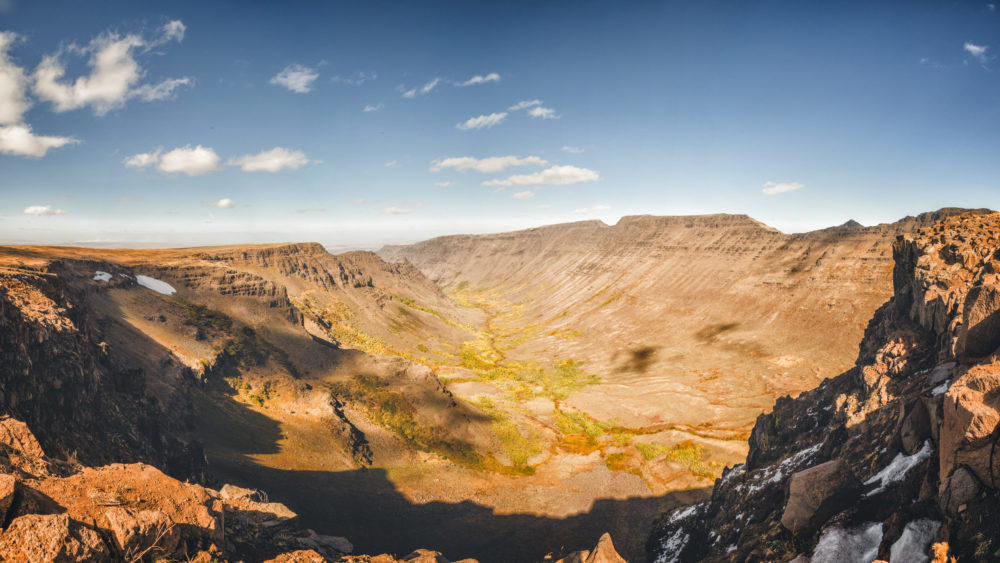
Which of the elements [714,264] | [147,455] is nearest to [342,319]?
[147,455]

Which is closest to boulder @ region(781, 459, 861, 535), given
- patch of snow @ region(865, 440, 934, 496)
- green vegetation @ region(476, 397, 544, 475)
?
patch of snow @ region(865, 440, 934, 496)

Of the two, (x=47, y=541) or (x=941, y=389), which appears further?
(x=941, y=389)

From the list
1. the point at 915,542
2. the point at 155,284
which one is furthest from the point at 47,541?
the point at 155,284

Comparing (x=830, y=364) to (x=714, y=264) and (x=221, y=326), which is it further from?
(x=221, y=326)

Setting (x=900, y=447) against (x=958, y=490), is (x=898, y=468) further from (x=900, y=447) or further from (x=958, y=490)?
(x=958, y=490)

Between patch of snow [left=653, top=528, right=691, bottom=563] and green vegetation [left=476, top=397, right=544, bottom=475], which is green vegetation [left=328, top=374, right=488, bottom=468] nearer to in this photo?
green vegetation [left=476, top=397, right=544, bottom=475]

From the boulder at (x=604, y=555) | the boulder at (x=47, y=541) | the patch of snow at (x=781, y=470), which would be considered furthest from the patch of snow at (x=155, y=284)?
the patch of snow at (x=781, y=470)
